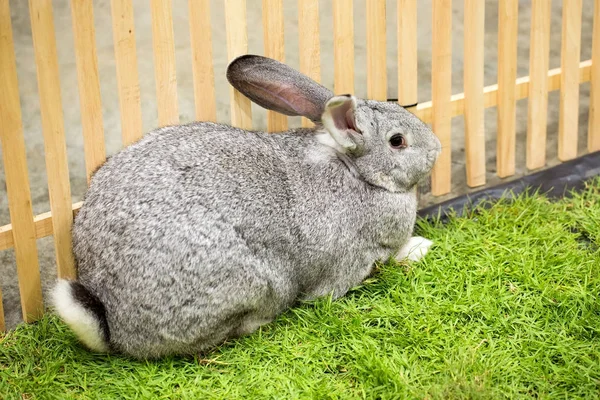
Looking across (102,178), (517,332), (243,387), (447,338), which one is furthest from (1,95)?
(517,332)

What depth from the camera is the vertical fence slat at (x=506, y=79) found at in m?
4.46

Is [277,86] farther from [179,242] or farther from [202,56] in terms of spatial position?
[179,242]

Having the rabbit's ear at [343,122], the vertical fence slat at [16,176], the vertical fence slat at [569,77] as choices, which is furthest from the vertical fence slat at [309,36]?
the vertical fence slat at [569,77]

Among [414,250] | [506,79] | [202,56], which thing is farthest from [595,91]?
[202,56]

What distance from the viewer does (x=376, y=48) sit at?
4.09 metres

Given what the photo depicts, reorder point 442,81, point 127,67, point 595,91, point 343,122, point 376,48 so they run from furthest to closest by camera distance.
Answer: point 595,91 < point 442,81 < point 376,48 < point 343,122 < point 127,67

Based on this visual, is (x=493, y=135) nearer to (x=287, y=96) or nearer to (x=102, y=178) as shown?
(x=287, y=96)

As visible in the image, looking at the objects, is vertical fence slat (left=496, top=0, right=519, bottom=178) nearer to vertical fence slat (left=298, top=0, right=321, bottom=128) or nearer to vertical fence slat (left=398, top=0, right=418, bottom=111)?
vertical fence slat (left=398, top=0, right=418, bottom=111)

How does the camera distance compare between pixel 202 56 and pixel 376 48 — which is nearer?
pixel 202 56

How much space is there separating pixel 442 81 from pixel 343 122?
0.92 meters

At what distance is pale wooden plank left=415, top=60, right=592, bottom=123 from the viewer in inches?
173

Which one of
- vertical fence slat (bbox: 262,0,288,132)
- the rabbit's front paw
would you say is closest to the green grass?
the rabbit's front paw

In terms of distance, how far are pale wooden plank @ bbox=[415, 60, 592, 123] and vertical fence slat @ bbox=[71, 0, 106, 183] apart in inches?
63.9

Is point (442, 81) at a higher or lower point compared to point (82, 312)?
higher
